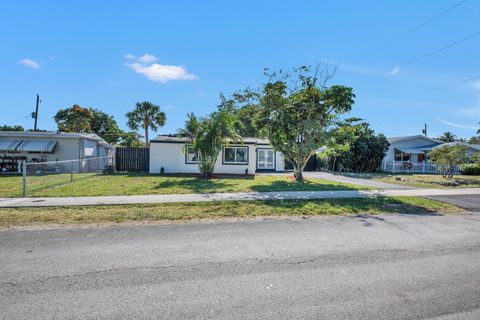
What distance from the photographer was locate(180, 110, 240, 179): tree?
16.6 meters

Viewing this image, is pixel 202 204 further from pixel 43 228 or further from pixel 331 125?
pixel 331 125

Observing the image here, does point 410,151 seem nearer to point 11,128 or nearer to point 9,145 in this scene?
point 9,145

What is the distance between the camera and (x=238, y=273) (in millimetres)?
4020

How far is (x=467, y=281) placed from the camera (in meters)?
3.86

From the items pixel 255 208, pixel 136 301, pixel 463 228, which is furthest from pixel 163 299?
pixel 463 228

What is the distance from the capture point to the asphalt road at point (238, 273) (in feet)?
10.1

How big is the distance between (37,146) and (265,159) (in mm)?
19121

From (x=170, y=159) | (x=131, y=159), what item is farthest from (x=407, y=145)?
(x=131, y=159)

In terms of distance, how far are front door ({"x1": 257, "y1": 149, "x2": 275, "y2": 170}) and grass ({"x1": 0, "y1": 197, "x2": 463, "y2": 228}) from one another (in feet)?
53.0

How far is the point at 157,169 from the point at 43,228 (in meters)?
15.2

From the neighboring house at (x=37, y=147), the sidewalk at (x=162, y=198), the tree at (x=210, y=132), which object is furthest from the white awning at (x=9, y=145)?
the sidewalk at (x=162, y=198)

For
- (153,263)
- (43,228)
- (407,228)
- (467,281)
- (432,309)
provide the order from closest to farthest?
1. (432,309)
2. (467,281)
3. (153,263)
4. (43,228)
5. (407,228)

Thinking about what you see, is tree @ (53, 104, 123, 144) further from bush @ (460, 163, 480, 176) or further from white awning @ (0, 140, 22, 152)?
bush @ (460, 163, 480, 176)

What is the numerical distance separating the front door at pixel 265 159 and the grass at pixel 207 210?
53.0 feet
